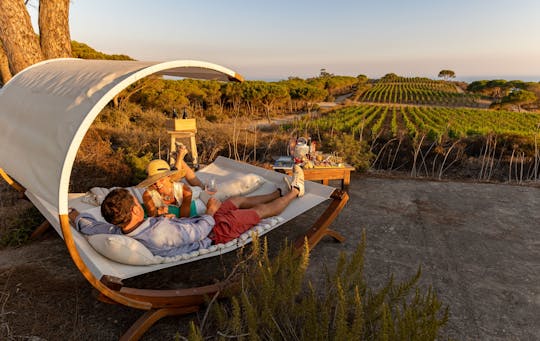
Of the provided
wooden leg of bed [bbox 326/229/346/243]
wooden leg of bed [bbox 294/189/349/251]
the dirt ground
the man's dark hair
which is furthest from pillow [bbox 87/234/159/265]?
wooden leg of bed [bbox 326/229/346/243]

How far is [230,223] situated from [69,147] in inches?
51.0

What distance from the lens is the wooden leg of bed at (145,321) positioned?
2008 mm

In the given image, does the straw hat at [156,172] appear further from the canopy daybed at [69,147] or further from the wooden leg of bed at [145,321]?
the wooden leg of bed at [145,321]

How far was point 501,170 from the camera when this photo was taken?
950cm

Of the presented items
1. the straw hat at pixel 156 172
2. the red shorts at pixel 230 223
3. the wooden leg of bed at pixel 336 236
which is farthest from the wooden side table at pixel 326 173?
the straw hat at pixel 156 172

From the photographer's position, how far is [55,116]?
1982mm

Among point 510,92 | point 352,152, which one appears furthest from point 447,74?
point 352,152

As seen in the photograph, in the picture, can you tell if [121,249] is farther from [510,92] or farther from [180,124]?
[510,92]

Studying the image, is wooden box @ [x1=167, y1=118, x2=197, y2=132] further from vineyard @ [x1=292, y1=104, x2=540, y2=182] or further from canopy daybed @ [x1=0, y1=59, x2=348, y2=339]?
vineyard @ [x1=292, y1=104, x2=540, y2=182]

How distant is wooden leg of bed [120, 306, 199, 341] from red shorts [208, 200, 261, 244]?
612 millimetres

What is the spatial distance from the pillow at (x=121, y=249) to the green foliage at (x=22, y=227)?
72.5 inches

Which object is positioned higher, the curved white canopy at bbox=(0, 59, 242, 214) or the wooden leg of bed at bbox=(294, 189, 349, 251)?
the curved white canopy at bbox=(0, 59, 242, 214)

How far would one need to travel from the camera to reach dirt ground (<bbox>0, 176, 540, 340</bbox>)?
89.3 inches

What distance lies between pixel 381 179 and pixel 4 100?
5287mm
